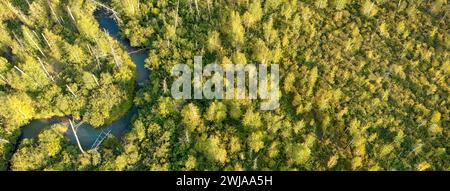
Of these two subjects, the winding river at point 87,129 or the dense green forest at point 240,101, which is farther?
the winding river at point 87,129

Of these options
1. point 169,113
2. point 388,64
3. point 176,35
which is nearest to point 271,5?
point 176,35

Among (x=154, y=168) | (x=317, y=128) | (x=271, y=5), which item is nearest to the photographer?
(x=154, y=168)

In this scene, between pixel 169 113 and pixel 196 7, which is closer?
pixel 169 113

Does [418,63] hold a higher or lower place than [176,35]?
lower

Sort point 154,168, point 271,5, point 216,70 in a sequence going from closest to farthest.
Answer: point 154,168 < point 216,70 < point 271,5

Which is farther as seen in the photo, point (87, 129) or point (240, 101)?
point (87, 129)

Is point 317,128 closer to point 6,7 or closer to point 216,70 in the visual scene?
point 216,70

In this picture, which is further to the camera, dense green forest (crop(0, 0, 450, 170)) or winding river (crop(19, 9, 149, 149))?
winding river (crop(19, 9, 149, 149))

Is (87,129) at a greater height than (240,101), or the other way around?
(240,101)
